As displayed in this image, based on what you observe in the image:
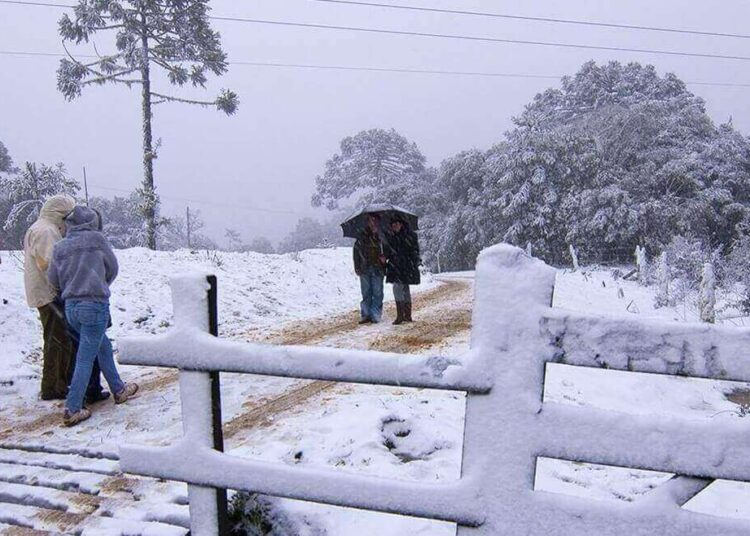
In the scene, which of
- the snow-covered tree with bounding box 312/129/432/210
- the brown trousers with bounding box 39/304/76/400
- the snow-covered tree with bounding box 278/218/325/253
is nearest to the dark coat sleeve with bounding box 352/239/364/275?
the brown trousers with bounding box 39/304/76/400

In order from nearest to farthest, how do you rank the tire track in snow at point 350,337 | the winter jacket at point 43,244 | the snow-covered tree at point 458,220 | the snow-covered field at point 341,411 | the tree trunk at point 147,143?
the snow-covered field at point 341,411
the tire track in snow at point 350,337
the winter jacket at point 43,244
the tree trunk at point 147,143
the snow-covered tree at point 458,220

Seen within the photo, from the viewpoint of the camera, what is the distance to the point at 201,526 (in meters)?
2.01

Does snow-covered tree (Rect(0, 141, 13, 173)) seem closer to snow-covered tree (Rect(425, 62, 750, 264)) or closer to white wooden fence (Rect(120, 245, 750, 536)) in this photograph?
snow-covered tree (Rect(425, 62, 750, 264))

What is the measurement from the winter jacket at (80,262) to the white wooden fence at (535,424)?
2.98m

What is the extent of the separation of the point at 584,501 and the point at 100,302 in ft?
13.1

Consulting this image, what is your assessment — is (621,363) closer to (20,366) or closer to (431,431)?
(431,431)

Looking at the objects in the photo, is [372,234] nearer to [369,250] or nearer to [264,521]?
[369,250]

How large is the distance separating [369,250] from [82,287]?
483cm

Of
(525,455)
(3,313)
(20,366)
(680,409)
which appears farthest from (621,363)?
(3,313)

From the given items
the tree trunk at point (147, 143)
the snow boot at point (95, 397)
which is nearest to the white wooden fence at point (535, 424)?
the snow boot at point (95, 397)

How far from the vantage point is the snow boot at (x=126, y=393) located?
4625mm

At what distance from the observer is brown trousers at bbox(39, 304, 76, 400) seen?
4.59m

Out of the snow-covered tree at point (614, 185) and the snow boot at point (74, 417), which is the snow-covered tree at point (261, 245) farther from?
the snow boot at point (74, 417)

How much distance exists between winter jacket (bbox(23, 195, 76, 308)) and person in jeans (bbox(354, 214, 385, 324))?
14.9ft
